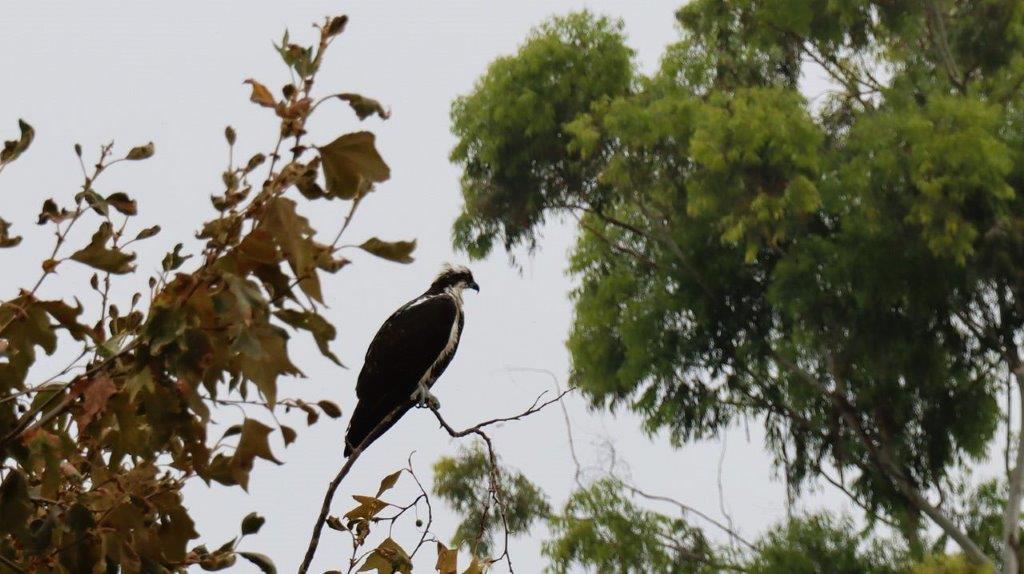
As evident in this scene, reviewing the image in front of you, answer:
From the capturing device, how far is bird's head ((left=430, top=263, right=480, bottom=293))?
689cm

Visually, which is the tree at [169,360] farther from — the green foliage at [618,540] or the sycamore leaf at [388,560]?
the green foliage at [618,540]

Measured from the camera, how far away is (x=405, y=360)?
5.95 m

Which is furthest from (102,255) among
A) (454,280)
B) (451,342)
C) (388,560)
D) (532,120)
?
(532,120)

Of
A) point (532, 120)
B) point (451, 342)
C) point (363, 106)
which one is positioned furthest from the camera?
point (532, 120)

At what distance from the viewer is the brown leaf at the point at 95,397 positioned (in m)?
1.91

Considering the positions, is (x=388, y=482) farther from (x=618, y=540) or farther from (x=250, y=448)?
(x=618, y=540)

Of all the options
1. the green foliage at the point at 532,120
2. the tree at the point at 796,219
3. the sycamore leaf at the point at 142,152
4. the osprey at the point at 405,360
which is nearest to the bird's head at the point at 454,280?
the osprey at the point at 405,360

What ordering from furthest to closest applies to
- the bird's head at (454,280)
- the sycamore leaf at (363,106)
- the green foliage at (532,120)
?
the green foliage at (532,120) → the bird's head at (454,280) → the sycamore leaf at (363,106)

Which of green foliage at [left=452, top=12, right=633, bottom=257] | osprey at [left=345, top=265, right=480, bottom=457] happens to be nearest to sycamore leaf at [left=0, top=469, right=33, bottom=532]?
osprey at [left=345, top=265, right=480, bottom=457]

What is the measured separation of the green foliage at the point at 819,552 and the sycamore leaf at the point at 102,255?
50.7ft

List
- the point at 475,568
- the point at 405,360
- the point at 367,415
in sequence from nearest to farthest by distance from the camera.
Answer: the point at 475,568, the point at 367,415, the point at 405,360

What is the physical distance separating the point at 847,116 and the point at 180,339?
18.2m

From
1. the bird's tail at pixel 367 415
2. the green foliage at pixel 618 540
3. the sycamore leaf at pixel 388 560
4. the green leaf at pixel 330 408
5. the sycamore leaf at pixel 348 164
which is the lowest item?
the green leaf at pixel 330 408

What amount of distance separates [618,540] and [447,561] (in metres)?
14.9
